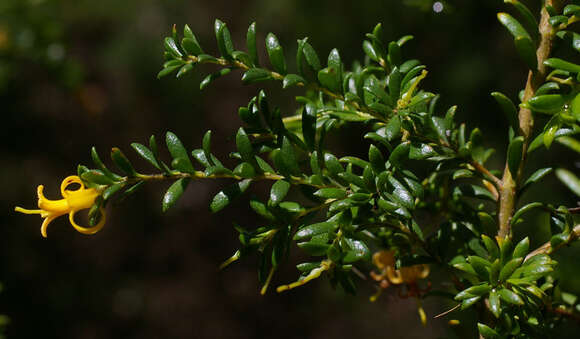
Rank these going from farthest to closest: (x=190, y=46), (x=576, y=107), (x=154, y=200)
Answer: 1. (x=154, y=200)
2. (x=190, y=46)
3. (x=576, y=107)

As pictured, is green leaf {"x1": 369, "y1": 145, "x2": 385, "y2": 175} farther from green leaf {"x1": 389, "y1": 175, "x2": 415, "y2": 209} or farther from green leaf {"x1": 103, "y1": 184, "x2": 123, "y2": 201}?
green leaf {"x1": 103, "y1": 184, "x2": 123, "y2": 201}

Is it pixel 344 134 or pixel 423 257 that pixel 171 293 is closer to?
pixel 344 134

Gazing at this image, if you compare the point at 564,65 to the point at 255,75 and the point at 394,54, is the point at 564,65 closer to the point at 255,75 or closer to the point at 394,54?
the point at 394,54

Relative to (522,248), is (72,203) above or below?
above

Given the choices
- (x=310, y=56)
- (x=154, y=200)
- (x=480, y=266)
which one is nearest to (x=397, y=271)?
(x=480, y=266)

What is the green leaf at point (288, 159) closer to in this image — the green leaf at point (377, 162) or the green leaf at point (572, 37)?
the green leaf at point (377, 162)

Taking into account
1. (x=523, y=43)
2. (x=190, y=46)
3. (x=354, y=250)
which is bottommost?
(x=354, y=250)

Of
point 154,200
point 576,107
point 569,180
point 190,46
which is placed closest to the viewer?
point 576,107
